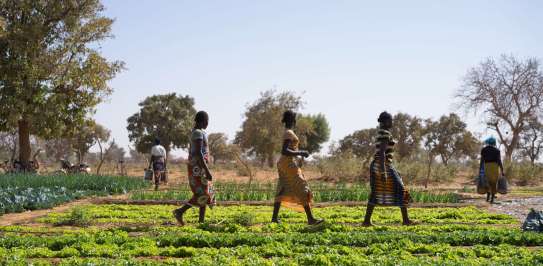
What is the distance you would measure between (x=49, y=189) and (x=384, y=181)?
10.8m

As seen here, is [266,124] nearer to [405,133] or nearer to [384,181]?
[405,133]

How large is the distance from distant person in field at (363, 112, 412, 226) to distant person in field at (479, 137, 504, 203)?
624 centimetres

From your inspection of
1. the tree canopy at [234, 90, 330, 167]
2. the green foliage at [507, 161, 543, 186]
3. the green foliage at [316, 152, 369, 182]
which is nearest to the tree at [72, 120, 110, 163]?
the tree canopy at [234, 90, 330, 167]

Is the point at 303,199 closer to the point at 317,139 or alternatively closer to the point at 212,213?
the point at 212,213

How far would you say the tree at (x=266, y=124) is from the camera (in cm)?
4247

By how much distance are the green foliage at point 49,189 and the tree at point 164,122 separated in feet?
94.4

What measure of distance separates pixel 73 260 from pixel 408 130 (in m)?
46.3

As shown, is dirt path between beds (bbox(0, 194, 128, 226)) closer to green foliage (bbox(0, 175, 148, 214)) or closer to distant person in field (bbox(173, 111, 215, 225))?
green foliage (bbox(0, 175, 148, 214))

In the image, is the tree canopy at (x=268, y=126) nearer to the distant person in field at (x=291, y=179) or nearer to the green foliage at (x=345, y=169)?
the green foliage at (x=345, y=169)

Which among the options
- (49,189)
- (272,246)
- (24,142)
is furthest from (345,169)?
(272,246)

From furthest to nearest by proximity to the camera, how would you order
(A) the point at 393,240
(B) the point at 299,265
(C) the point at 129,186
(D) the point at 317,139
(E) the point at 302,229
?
(D) the point at 317,139 < (C) the point at 129,186 < (E) the point at 302,229 < (A) the point at 393,240 < (B) the point at 299,265

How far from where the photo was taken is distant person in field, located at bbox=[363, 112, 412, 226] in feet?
31.1

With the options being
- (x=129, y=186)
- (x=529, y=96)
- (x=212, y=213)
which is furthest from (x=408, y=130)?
(x=212, y=213)

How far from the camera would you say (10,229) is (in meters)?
9.41
